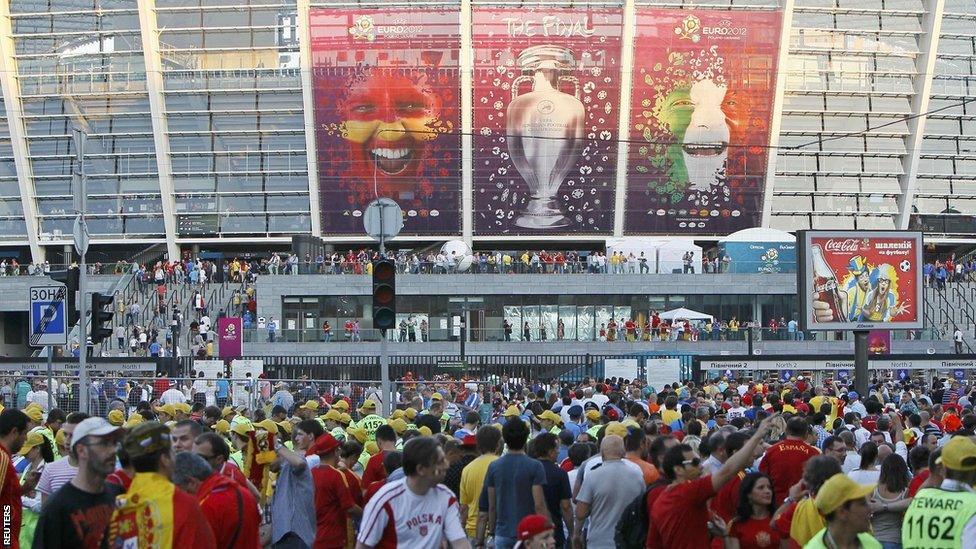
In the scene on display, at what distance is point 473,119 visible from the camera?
2808 inches

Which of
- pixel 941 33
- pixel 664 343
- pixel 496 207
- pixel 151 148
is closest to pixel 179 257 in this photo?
pixel 151 148

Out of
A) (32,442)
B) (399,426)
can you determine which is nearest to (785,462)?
(399,426)

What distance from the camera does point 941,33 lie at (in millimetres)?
78812

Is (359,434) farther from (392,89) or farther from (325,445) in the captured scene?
(392,89)

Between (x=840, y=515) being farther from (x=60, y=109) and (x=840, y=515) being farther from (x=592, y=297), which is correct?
(x=60, y=109)

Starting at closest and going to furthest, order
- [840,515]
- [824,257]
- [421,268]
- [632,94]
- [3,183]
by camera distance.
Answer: [840,515]
[824,257]
[421,268]
[632,94]
[3,183]

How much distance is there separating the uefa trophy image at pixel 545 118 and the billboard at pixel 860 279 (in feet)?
139

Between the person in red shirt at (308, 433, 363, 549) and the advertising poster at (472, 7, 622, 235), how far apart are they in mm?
60973

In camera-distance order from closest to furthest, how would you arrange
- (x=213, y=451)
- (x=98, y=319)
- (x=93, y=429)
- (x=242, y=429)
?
1. (x=93, y=429)
2. (x=213, y=451)
3. (x=242, y=429)
4. (x=98, y=319)

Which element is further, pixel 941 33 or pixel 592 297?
pixel 941 33

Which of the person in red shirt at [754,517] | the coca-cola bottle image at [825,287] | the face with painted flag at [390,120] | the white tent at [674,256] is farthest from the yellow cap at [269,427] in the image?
the face with painted flag at [390,120]

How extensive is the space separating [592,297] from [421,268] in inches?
284

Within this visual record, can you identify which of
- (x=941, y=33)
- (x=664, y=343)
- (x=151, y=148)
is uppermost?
(x=941, y=33)

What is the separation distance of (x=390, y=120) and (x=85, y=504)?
6491 cm
